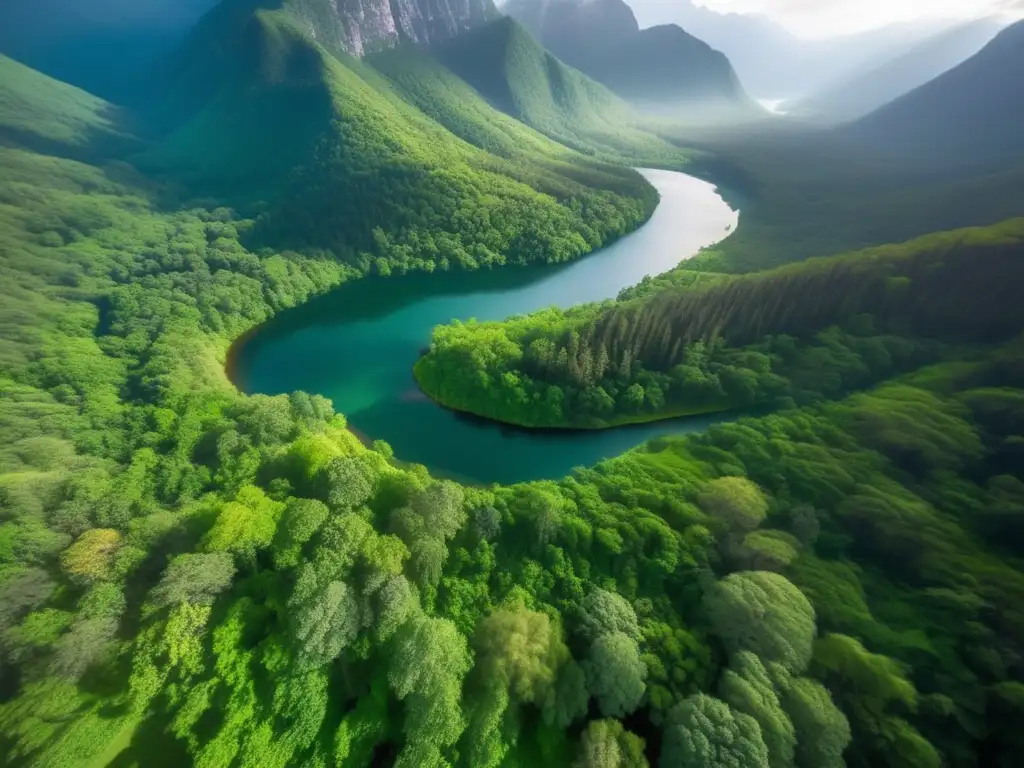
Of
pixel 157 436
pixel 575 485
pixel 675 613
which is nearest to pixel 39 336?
pixel 157 436

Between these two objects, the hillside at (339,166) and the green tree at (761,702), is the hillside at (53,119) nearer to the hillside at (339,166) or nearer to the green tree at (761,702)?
the hillside at (339,166)

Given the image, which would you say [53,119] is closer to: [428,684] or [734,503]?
[428,684]

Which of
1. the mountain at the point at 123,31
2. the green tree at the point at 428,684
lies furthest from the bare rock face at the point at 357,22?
the green tree at the point at 428,684

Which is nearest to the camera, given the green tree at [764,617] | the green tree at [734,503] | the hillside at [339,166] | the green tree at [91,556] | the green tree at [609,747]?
the green tree at [609,747]

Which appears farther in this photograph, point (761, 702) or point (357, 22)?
point (357, 22)

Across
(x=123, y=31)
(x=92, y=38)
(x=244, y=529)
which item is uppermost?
(x=123, y=31)

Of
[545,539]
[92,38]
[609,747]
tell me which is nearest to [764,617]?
[609,747]

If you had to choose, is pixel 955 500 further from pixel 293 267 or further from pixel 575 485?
pixel 293 267
